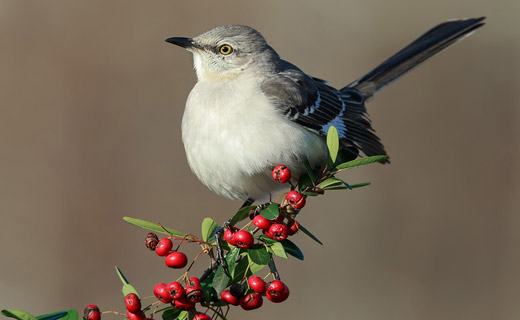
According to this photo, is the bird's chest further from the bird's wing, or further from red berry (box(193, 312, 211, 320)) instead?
red berry (box(193, 312, 211, 320))

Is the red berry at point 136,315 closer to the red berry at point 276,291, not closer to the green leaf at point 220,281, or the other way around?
the green leaf at point 220,281

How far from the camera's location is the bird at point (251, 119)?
316cm

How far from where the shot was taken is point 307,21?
6.70m

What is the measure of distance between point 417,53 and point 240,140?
6.87 ft

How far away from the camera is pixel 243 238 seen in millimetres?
2207

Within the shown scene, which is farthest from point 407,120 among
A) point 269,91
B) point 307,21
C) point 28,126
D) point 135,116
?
point 28,126

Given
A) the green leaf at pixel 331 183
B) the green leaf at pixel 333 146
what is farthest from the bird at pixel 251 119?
the green leaf at pixel 331 183

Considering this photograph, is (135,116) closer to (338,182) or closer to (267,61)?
(267,61)

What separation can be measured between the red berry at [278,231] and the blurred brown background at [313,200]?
3.50m

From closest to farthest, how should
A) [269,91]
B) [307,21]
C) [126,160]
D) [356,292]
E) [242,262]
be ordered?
[242,262] → [269,91] → [356,292] → [126,160] → [307,21]

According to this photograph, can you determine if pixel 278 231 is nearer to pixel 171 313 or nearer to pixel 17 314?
pixel 171 313

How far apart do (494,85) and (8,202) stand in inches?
202

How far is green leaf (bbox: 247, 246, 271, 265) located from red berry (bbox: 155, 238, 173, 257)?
327 millimetres

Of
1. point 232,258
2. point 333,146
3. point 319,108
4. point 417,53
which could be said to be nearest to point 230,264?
point 232,258
